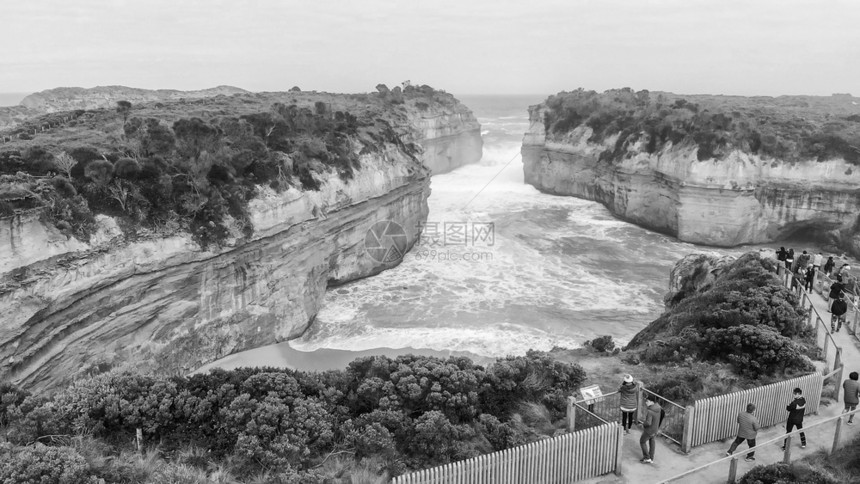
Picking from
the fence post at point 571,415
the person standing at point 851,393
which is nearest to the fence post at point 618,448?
the fence post at point 571,415

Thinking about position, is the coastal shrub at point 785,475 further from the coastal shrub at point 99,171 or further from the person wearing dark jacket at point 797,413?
the coastal shrub at point 99,171

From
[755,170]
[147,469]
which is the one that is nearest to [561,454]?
[147,469]

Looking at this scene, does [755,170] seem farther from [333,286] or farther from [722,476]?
[722,476]

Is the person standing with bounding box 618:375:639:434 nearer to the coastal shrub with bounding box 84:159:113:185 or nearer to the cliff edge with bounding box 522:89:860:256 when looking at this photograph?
the coastal shrub with bounding box 84:159:113:185

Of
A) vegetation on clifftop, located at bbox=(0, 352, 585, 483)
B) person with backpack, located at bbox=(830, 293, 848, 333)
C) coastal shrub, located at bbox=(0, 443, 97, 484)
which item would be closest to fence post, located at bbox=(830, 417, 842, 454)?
vegetation on clifftop, located at bbox=(0, 352, 585, 483)

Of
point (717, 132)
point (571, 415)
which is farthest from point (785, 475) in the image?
point (717, 132)

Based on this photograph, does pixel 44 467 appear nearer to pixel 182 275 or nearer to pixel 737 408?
pixel 737 408
